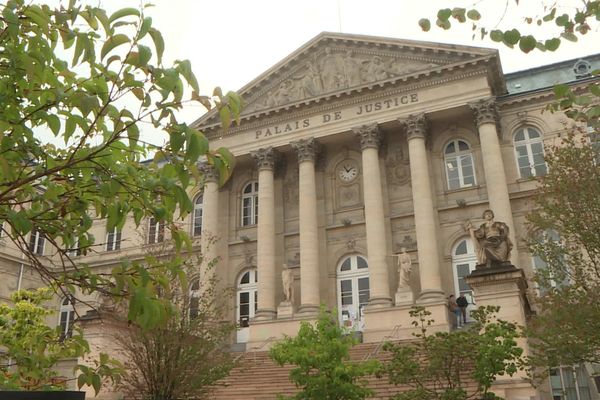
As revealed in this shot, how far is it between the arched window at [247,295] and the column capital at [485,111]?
14358mm

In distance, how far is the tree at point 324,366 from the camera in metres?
12.3

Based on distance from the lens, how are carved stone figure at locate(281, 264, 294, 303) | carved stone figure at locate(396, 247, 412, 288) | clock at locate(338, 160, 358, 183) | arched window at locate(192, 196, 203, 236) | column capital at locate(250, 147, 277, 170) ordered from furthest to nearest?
arched window at locate(192, 196, 203, 236)
column capital at locate(250, 147, 277, 170)
clock at locate(338, 160, 358, 183)
carved stone figure at locate(281, 264, 294, 303)
carved stone figure at locate(396, 247, 412, 288)

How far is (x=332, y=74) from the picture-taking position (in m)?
32.7

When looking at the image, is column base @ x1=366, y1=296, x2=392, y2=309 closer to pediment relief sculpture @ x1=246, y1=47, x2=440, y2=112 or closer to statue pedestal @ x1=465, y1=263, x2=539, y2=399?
statue pedestal @ x1=465, y1=263, x2=539, y2=399

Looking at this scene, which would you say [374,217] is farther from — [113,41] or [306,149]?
[113,41]

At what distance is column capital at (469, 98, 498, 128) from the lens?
28.6 metres

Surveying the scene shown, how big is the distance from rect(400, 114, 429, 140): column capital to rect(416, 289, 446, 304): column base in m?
7.72

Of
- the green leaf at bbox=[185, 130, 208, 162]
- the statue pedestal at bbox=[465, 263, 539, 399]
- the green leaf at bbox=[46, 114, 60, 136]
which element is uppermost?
the statue pedestal at bbox=[465, 263, 539, 399]

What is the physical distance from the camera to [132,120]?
370 centimetres

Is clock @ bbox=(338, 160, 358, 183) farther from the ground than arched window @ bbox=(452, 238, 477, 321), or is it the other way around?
clock @ bbox=(338, 160, 358, 183)

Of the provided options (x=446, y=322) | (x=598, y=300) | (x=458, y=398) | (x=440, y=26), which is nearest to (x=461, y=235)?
(x=446, y=322)

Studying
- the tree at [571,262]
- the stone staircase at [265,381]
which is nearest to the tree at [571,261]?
the tree at [571,262]

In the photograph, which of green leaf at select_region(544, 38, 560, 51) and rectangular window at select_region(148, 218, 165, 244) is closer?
rectangular window at select_region(148, 218, 165, 244)

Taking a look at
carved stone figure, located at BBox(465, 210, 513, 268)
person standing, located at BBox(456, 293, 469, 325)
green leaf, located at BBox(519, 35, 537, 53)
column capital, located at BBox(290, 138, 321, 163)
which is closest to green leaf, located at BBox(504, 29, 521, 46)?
green leaf, located at BBox(519, 35, 537, 53)
